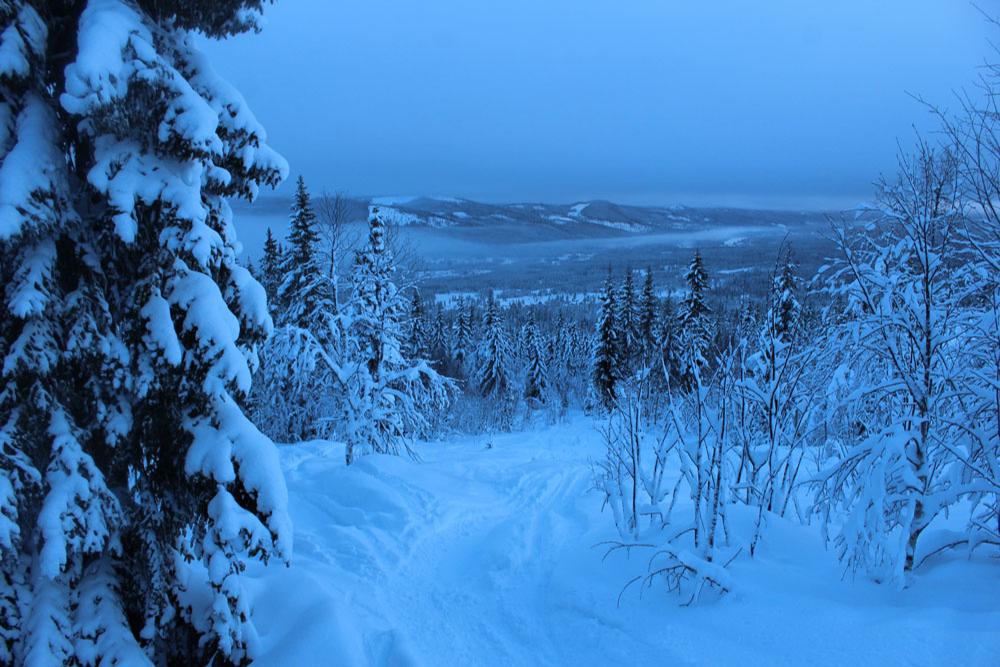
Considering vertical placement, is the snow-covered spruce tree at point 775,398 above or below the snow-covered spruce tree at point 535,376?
above

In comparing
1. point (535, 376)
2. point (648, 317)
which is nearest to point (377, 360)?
point (648, 317)

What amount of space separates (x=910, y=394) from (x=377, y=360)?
1324 centimetres

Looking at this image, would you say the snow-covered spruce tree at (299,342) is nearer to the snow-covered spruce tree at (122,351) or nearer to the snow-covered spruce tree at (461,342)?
the snow-covered spruce tree at (122,351)

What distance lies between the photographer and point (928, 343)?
5.36 metres

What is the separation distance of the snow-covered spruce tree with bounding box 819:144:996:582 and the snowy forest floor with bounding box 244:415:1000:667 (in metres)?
0.46

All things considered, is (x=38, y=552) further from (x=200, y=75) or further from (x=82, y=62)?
(x=200, y=75)

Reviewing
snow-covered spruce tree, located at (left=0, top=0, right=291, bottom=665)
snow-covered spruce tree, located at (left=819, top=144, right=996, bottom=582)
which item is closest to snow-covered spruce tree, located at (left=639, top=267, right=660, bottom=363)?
snow-covered spruce tree, located at (left=819, top=144, right=996, bottom=582)

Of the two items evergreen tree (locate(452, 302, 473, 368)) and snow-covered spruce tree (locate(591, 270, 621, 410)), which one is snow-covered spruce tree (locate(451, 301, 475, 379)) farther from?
snow-covered spruce tree (locate(591, 270, 621, 410))

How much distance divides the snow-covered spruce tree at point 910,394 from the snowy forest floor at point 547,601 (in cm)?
46

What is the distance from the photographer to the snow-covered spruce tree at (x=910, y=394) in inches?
195

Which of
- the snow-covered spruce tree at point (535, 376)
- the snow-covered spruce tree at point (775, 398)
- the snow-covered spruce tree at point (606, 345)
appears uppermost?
the snow-covered spruce tree at point (775, 398)

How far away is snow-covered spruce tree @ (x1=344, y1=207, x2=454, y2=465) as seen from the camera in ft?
49.4

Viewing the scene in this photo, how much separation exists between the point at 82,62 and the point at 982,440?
7.62 meters

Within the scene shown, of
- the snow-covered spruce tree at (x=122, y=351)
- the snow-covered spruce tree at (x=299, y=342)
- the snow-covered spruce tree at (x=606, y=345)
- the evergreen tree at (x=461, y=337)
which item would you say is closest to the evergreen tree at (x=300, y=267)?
the snow-covered spruce tree at (x=299, y=342)
